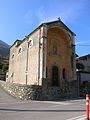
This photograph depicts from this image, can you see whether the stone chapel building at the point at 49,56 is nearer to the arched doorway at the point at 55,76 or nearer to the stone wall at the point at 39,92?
the arched doorway at the point at 55,76

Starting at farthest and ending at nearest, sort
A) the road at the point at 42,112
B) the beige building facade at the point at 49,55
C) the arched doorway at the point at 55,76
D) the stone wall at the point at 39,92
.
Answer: the arched doorway at the point at 55,76, the beige building facade at the point at 49,55, the stone wall at the point at 39,92, the road at the point at 42,112

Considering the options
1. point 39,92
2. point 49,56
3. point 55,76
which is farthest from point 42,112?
point 55,76

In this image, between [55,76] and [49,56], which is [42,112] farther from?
[55,76]

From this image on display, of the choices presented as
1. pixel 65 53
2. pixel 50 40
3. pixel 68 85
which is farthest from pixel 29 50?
pixel 68 85

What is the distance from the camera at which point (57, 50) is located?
3156 centimetres

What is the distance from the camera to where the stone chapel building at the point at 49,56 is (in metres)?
28.2

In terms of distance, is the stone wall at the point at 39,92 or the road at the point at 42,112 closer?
the road at the point at 42,112

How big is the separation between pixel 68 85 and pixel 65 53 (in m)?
5.70

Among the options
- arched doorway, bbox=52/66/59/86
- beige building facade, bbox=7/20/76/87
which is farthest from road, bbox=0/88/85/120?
arched doorway, bbox=52/66/59/86

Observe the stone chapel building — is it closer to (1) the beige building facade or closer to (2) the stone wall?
(1) the beige building facade

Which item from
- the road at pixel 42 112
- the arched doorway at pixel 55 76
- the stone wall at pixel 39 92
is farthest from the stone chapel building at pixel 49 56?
the road at pixel 42 112

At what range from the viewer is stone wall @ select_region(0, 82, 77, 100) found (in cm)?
2469

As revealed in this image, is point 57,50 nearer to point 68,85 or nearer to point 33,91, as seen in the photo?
point 68,85

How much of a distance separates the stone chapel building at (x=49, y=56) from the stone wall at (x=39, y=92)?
4.69ft
